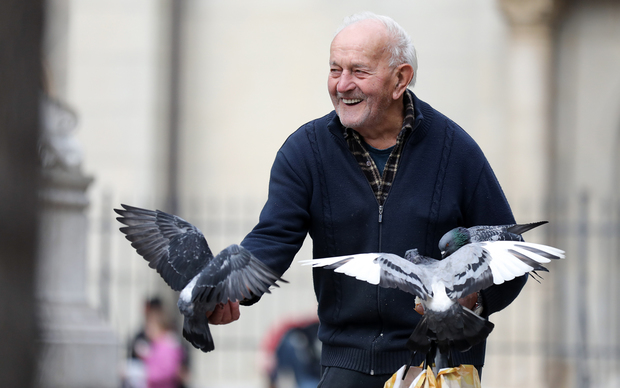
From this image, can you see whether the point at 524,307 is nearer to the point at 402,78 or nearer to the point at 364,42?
the point at 402,78

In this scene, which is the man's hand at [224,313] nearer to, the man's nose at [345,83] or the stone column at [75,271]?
the man's nose at [345,83]

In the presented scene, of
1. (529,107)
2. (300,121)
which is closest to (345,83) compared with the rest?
(529,107)

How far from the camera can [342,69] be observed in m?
3.08

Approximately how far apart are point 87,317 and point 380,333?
4.68 m

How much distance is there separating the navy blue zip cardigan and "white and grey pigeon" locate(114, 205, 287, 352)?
0.52ft

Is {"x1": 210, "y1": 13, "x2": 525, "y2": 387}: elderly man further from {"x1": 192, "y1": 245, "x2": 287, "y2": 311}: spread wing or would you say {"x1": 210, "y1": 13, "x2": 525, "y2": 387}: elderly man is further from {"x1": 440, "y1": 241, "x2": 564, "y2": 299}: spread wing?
{"x1": 440, "y1": 241, "x2": 564, "y2": 299}: spread wing

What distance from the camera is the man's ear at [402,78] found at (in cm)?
313

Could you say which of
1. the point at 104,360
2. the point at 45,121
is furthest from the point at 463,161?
the point at 104,360

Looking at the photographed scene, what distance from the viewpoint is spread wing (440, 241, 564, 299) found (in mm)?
2664

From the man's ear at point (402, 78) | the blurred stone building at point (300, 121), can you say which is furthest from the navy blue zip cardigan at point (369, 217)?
the blurred stone building at point (300, 121)

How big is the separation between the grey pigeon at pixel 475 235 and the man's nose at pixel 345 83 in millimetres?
635

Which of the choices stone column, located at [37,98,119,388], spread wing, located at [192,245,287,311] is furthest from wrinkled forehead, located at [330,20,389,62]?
stone column, located at [37,98,119,388]

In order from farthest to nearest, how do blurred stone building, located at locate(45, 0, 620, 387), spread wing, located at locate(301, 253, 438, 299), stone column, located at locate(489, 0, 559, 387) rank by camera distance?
stone column, located at locate(489, 0, 559, 387)
blurred stone building, located at locate(45, 0, 620, 387)
spread wing, located at locate(301, 253, 438, 299)

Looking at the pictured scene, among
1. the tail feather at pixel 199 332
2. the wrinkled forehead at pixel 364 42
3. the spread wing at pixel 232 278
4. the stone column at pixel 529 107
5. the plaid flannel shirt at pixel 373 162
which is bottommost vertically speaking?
the tail feather at pixel 199 332
